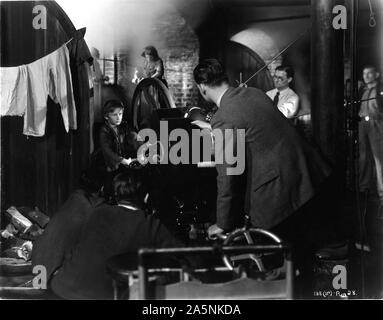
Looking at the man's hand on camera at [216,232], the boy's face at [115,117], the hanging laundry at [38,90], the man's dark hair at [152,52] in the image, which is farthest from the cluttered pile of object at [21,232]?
the man's hand on camera at [216,232]

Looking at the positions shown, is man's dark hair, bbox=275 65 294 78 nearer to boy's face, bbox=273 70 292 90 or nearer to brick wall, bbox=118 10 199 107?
boy's face, bbox=273 70 292 90

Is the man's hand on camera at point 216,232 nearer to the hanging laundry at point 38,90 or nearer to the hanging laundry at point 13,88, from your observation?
the hanging laundry at point 38,90

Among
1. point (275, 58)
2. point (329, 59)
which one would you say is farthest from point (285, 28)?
point (329, 59)

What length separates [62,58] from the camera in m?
6.37

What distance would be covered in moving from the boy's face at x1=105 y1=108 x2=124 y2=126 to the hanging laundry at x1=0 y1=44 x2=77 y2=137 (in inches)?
16.3

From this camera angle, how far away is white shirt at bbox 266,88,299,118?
246 inches

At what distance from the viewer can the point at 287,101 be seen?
630 centimetres

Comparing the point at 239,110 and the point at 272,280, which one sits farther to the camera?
the point at 239,110

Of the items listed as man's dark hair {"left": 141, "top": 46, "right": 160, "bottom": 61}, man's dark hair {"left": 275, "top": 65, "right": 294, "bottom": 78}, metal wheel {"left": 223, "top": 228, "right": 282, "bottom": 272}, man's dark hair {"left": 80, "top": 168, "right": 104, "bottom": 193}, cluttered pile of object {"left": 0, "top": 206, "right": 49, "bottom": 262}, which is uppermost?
man's dark hair {"left": 141, "top": 46, "right": 160, "bottom": 61}

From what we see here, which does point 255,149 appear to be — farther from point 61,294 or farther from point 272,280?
point 61,294

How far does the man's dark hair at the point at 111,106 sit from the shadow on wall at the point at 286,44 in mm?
1484

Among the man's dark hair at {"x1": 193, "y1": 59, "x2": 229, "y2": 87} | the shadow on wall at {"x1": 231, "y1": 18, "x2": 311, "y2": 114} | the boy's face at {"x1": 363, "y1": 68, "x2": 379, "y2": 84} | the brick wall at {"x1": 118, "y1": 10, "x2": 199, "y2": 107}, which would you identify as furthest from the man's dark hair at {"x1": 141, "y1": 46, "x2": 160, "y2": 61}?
the boy's face at {"x1": 363, "y1": 68, "x2": 379, "y2": 84}

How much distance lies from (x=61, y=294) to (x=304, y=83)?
11.7 feet

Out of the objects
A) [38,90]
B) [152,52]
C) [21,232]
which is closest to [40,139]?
[38,90]
